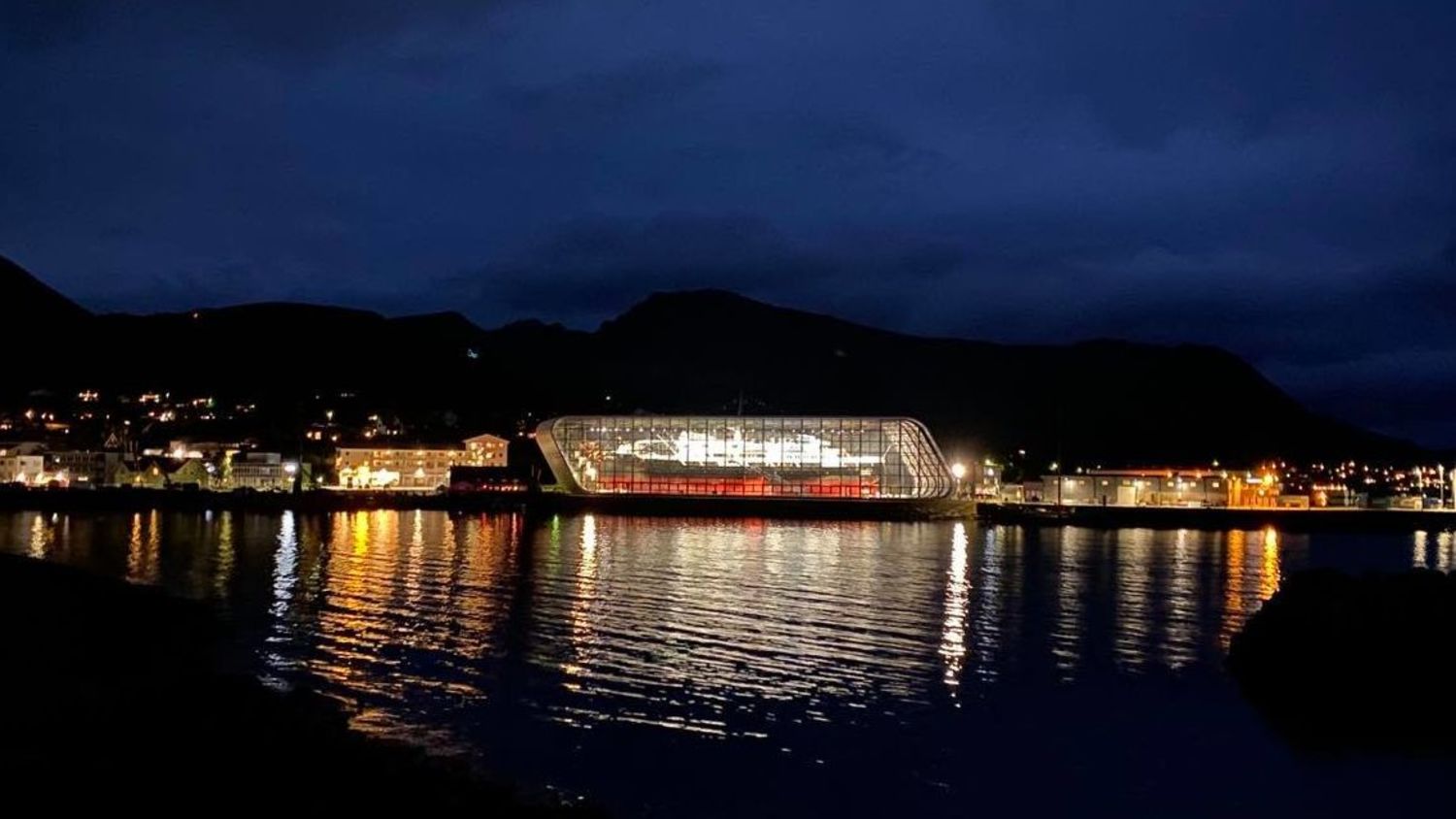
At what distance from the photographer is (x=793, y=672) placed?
2169cm

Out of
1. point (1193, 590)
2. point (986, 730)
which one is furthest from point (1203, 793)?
point (1193, 590)

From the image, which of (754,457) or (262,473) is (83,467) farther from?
(754,457)

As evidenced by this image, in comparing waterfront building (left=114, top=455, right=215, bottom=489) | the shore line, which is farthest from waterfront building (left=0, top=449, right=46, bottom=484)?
the shore line

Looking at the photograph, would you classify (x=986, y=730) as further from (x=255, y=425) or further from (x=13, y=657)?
(x=255, y=425)

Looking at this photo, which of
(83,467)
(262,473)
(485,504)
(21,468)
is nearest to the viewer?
(485,504)

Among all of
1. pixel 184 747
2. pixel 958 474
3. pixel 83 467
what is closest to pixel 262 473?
pixel 83 467

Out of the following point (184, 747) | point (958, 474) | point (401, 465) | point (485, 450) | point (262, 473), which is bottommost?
point (184, 747)

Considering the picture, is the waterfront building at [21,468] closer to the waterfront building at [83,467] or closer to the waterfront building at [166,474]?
the waterfront building at [83,467]

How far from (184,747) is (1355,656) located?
2069 centimetres

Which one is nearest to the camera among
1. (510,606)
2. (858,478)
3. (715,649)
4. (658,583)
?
(715,649)

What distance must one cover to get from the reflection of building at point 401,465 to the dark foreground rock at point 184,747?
96.0 metres

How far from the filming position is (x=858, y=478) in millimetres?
96750

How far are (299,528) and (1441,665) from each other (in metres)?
54.1

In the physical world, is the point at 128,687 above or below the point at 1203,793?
above
